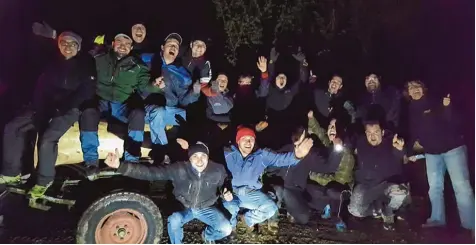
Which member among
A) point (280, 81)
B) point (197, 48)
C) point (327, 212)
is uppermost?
point (197, 48)

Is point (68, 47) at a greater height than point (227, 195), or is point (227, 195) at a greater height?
point (68, 47)

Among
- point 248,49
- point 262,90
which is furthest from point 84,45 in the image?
point 248,49

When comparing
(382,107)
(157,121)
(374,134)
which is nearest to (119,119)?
(157,121)

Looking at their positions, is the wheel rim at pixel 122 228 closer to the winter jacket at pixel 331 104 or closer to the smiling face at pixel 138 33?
the smiling face at pixel 138 33

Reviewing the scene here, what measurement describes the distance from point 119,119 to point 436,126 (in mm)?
3604

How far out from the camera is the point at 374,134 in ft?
15.4

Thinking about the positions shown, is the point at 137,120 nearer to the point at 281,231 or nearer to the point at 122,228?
the point at 122,228

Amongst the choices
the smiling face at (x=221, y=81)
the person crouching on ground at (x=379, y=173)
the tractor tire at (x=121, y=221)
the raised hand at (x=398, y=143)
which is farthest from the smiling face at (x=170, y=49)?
the raised hand at (x=398, y=143)

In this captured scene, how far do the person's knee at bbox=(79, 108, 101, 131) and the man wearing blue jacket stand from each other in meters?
1.48

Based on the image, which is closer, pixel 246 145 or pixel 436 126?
pixel 246 145

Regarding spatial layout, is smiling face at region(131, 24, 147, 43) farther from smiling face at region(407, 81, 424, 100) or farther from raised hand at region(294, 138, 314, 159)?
smiling face at region(407, 81, 424, 100)

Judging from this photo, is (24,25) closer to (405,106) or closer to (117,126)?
(117,126)

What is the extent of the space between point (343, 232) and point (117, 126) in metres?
2.80

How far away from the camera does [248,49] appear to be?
316 inches
